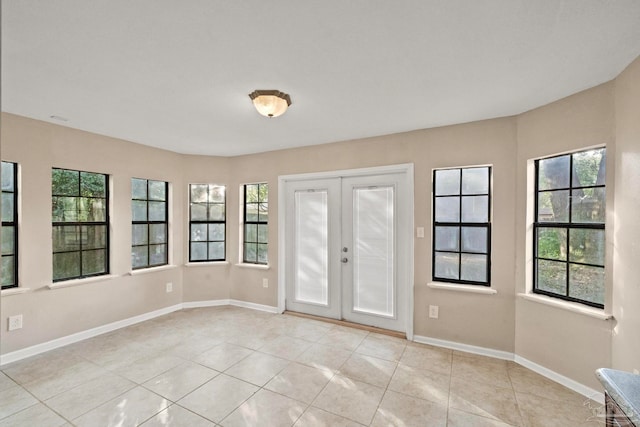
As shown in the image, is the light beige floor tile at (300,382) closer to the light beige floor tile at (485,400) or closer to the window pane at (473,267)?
the light beige floor tile at (485,400)

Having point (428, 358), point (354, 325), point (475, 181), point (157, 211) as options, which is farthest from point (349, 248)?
point (157, 211)

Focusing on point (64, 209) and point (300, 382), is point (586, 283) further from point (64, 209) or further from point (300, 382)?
point (64, 209)

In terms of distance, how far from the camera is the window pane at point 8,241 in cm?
310

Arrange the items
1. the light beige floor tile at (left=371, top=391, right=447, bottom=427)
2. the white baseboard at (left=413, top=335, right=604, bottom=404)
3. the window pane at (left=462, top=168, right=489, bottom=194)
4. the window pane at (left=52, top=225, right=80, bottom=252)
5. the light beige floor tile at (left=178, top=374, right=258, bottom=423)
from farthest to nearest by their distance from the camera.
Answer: the window pane at (left=52, top=225, right=80, bottom=252) < the window pane at (left=462, top=168, right=489, bottom=194) < the white baseboard at (left=413, top=335, right=604, bottom=404) < the light beige floor tile at (left=178, top=374, right=258, bottom=423) < the light beige floor tile at (left=371, top=391, right=447, bottom=427)

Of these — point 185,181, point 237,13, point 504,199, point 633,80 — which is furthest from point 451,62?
point 185,181

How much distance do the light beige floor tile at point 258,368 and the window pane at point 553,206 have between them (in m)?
2.91

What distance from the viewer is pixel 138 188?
4301 mm

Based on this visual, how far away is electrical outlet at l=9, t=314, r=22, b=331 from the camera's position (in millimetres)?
3088

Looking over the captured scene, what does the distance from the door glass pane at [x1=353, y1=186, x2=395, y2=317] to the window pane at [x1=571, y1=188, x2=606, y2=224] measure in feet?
5.70

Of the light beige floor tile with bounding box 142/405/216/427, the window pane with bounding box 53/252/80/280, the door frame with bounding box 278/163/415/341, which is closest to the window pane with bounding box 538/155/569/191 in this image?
the door frame with bounding box 278/163/415/341

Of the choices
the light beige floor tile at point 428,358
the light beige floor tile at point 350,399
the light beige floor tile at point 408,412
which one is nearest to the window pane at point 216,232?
the light beige floor tile at point 350,399

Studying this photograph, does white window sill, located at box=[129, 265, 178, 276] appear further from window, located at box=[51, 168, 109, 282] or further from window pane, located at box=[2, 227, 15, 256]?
window pane, located at box=[2, 227, 15, 256]

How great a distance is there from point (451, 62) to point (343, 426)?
107 inches

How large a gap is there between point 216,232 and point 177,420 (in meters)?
3.05
